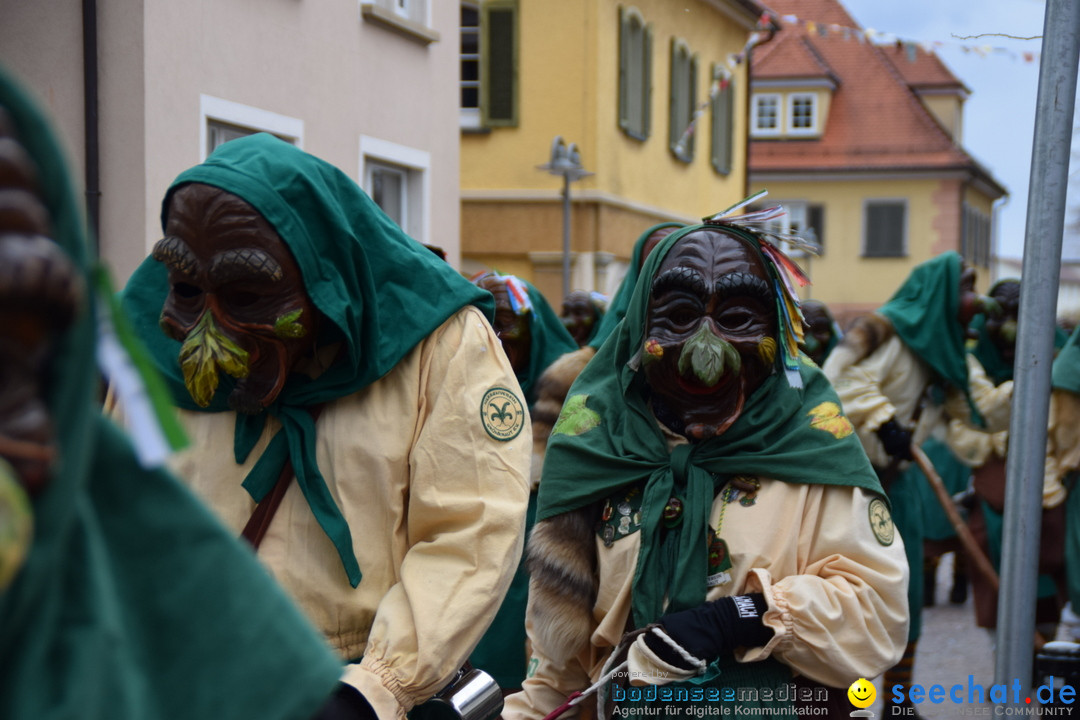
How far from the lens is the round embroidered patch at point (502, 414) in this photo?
8.47ft

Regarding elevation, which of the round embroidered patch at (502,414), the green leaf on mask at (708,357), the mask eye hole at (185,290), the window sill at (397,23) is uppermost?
the window sill at (397,23)

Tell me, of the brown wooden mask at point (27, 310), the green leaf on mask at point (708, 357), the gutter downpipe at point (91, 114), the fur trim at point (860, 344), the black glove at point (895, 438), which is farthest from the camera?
the gutter downpipe at point (91, 114)

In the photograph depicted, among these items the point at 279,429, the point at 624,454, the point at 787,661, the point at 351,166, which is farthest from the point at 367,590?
the point at 351,166

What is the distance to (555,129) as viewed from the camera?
716 inches

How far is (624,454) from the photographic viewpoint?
119 inches

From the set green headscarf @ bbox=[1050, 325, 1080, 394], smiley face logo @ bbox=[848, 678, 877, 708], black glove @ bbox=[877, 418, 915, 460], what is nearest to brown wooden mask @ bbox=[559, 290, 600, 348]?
black glove @ bbox=[877, 418, 915, 460]

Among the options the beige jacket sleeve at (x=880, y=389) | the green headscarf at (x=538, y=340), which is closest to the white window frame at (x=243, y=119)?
the green headscarf at (x=538, y=340)

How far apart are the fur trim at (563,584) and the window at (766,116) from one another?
112ft

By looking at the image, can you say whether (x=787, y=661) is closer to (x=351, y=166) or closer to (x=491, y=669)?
(x=491, y=669)

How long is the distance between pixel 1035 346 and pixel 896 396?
11.5 ft

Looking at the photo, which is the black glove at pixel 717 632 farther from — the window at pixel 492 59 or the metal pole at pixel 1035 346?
the window at pixel 492 59

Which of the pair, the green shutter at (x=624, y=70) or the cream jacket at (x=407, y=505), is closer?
the cream jacket at (x=407, y=505)

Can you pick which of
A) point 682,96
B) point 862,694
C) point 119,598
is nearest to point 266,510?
point 119,598

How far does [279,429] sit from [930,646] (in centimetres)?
653
